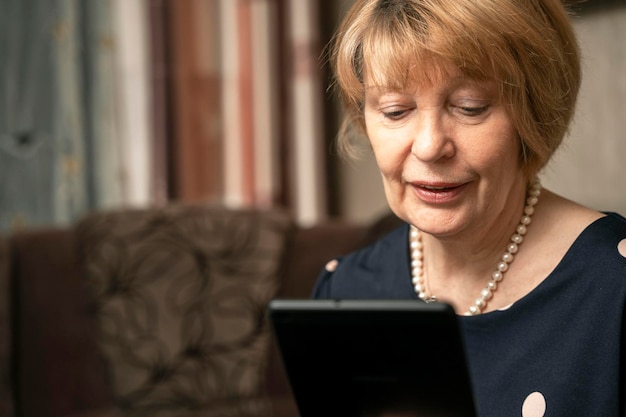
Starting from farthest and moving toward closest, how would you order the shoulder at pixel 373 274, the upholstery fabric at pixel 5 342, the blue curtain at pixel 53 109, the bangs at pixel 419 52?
1. the blue curtain at pixel 53 109
2. the upholstery fabric at pixel 5 342
3. the shoulder at pixel 373 274
4. the bangs at pixel 419 52

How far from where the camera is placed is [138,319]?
257cm

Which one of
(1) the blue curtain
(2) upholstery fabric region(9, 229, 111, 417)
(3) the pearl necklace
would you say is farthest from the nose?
(1) the blue curtain

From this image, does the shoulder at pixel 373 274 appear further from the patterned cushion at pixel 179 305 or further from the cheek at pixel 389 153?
the patterned cushion at pixel 179 305


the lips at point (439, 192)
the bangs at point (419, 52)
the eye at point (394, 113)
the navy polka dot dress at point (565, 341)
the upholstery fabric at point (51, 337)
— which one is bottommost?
the upholstery fabric at point (51, 337)

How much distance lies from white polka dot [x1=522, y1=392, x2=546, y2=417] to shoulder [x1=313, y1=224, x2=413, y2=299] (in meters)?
0.26

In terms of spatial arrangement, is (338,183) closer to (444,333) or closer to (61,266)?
(61,266)

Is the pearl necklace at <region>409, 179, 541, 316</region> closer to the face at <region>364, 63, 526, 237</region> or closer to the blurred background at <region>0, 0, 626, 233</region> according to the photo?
the face at <region>364, 63, 526, 237</region>

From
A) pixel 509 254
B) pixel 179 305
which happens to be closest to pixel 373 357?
pixel 509 254

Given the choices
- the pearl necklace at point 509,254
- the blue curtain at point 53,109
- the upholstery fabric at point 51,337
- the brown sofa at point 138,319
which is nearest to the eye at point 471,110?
the pearl necklace at point 509,254

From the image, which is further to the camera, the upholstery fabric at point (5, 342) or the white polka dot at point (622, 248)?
the upholstery fabric at point (5, 342)

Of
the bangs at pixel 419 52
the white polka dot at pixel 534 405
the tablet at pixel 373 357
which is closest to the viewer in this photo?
the tablet at pixel 373 357

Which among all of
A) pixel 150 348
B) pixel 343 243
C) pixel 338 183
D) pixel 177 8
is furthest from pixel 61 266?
pixel 338 183

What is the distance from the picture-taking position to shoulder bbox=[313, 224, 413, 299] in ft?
4.73

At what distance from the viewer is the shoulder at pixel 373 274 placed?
1.44m
